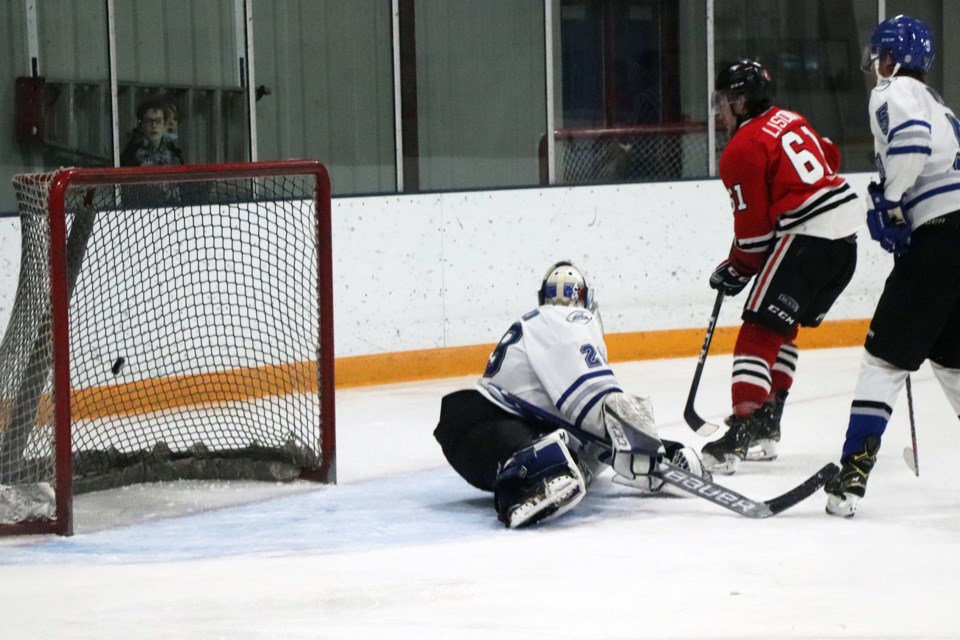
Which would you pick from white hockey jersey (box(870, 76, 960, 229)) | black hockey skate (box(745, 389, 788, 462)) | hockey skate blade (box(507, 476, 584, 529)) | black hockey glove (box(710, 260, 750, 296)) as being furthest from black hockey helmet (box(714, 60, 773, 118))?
hockey skate blade (box(507, 476, 584, 529))

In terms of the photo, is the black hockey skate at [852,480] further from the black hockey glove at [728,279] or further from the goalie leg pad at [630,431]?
the black hockey glove at [728,279]

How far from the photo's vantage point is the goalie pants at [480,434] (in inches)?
158

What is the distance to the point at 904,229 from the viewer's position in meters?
3.92

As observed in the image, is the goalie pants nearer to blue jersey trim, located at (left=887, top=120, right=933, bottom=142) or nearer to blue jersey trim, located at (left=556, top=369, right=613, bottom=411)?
blue jersey trim, located at (left=556, top=369, right=613, bottom=411)

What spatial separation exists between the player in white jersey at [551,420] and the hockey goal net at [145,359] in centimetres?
65

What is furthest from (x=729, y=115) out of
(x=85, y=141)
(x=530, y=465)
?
(x=85, y=141)

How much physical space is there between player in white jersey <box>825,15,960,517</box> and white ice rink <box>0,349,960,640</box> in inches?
9.2

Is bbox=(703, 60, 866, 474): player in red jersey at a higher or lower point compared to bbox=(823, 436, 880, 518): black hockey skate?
higher

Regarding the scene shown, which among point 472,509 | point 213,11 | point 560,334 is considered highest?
point 213,11

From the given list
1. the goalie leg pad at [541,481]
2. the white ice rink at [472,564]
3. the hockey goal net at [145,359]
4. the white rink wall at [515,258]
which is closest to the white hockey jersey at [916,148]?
the white ice rink at [472,564]

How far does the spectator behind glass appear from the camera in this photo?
6.46 metres

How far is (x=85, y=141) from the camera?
6.43 m

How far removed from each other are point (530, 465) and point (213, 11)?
354cm

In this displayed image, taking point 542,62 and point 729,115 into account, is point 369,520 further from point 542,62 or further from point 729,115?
point 542,62
